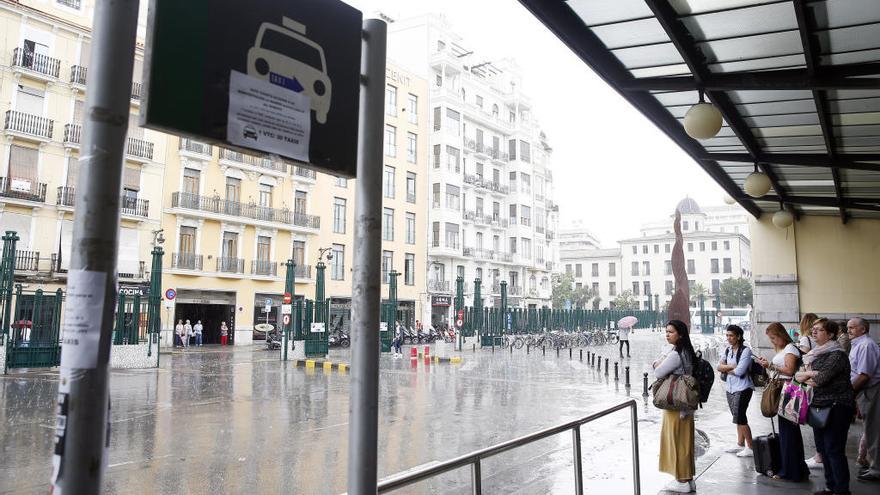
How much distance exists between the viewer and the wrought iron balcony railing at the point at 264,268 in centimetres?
3481

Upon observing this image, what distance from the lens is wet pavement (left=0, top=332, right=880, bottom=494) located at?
20.6ft

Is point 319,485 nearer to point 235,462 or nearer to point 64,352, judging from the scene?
point 235,462

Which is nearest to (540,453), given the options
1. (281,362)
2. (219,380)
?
(219,380)

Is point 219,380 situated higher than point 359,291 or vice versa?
point 359,291

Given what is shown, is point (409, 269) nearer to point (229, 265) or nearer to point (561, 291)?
point (229, 265)

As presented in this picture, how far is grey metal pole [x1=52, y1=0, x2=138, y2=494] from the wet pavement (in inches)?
88.5

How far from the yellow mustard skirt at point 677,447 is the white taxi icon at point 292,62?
193 inches

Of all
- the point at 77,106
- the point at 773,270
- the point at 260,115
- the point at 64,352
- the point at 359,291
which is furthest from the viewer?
the point at 77,106

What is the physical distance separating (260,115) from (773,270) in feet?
46.8

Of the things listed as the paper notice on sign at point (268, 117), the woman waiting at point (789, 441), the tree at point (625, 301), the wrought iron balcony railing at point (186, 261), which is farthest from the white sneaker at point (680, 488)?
the tree at point (625, 301)

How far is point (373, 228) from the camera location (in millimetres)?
2324

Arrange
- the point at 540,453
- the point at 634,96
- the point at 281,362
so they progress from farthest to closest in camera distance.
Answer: the point at 281,362, the point at 540,453, the point at 634,96

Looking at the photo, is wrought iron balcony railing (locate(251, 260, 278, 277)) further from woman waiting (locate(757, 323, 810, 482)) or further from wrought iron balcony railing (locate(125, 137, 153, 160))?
woman waiting (locate(757, 323, 810, 482))

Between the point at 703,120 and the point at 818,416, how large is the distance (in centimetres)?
308
